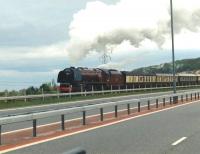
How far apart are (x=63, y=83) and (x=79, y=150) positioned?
58648 mm

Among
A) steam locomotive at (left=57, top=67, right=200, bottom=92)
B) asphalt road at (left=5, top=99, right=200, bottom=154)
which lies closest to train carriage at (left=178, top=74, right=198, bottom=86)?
steam locomotive at (left=57, top=67, right=200, bottom=92)

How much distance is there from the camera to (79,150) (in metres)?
6.29

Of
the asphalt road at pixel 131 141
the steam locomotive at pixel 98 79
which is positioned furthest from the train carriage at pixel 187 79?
the asphalt road at pixel 131 141

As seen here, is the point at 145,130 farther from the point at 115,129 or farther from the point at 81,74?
the point at 81,74

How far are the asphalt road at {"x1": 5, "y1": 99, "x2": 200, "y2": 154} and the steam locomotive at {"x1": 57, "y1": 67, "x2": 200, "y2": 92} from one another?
134 feet

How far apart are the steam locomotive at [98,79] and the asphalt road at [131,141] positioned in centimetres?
4082

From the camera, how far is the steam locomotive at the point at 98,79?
64312 mm

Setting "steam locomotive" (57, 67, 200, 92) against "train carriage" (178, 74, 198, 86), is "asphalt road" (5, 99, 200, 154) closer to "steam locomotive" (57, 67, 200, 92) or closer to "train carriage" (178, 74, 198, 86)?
"steam locomotive" (57, 67, 200, 92)

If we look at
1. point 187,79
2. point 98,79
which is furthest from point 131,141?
point 187,79

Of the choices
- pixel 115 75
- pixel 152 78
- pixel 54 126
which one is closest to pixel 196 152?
pixel 54 126

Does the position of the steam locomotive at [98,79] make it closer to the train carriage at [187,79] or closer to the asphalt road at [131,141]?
the train carriage at [187,79]

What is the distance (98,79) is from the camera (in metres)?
68.8

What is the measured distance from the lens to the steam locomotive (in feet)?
211

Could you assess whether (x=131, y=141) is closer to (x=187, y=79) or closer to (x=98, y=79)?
(x=98, y=79)
